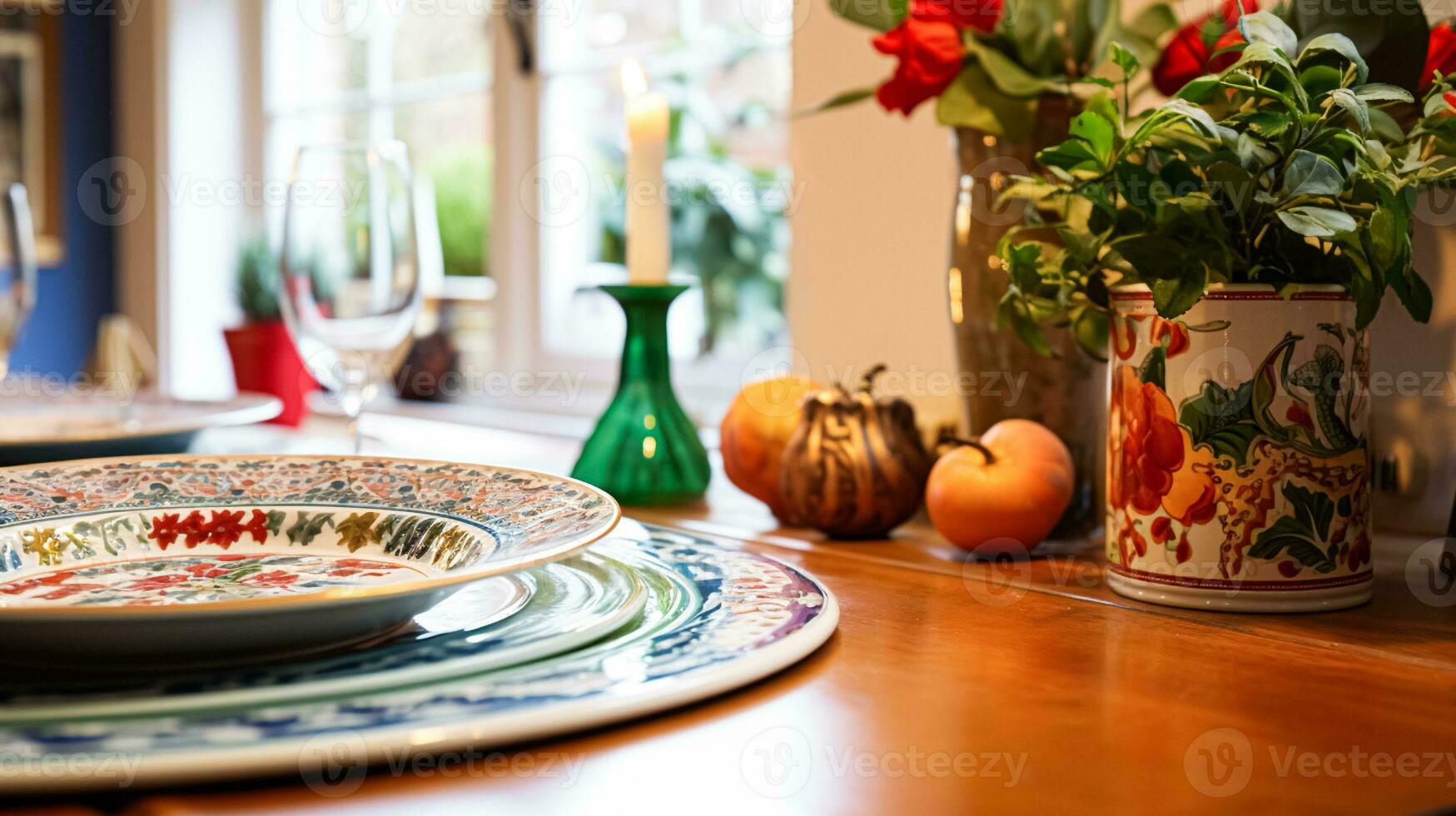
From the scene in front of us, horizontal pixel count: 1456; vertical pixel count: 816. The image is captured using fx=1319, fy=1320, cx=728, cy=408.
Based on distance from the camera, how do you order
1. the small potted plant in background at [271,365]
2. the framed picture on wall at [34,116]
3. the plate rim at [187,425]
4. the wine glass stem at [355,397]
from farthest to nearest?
the framed picture on wall at [34,116] < the small potted plant in background at [271,365] < the wine glass stem at [355,397] < the plate rim at [187,425]

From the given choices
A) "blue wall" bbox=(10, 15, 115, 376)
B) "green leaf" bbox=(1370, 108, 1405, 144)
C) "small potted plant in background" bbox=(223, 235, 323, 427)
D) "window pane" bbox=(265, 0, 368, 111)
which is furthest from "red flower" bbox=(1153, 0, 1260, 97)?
"blue wall" bbox=(10, 15, 115, 376)

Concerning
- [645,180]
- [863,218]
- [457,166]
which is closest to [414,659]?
[645,180]

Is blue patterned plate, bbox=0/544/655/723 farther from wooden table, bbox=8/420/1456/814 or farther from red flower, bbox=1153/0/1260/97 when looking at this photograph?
red flower, bbox=1153/0/1260/97

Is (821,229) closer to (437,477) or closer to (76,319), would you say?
(437,477)

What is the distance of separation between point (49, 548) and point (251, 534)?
0.08 meters

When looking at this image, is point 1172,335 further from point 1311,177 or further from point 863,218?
point 863,218

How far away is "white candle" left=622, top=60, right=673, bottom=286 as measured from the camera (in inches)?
34.7

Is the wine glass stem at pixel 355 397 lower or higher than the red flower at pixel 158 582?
higher

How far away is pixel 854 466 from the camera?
0.76 metres

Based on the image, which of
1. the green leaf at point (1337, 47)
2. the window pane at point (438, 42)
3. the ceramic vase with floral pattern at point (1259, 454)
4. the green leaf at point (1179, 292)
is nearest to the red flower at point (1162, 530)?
the ceramic vase with floral pattern at point (1259, 454)

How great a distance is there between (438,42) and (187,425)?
1.59 meters

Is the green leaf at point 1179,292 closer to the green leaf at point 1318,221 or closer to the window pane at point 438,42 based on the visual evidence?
the green leaf at point 1318,221

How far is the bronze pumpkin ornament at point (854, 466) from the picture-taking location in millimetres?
758

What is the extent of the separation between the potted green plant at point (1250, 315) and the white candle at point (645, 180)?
0.35 metres
